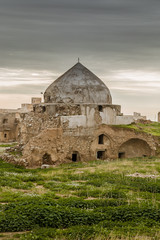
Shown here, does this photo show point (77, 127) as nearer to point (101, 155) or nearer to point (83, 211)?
point (101, 155)

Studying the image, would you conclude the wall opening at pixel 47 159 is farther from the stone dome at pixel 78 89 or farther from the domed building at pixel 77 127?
the stone dome at pixel 78 89

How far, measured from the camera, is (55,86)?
24.6 m

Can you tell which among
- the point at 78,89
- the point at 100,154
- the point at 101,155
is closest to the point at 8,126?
the point at 78,89

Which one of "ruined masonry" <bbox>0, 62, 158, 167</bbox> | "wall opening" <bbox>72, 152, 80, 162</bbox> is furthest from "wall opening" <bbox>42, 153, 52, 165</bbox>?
"wall opening" <bbox>72, 152, 80, 162</bbox>

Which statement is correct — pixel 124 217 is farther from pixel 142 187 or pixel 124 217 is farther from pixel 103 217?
→ pixel 142 187

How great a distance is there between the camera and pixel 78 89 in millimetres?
23953

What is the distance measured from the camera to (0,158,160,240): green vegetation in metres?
7.61

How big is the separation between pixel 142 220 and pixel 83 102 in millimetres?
15809

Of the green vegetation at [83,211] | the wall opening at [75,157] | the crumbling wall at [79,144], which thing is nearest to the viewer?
the green vegetation at [83,211]

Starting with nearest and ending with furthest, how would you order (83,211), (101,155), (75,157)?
(83,211), (75,157), (101,155)

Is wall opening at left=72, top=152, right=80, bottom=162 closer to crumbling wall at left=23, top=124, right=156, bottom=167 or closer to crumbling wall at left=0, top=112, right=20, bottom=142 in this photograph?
crumbling wall at left=23, top=124, right=156, bottom=167

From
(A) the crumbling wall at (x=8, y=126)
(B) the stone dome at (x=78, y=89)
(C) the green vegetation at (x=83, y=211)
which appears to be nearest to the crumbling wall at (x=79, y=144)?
(B) the stone dome at (x=78, y=89)

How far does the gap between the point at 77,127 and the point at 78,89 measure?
11.1 feet

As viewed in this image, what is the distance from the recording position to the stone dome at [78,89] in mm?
23844
